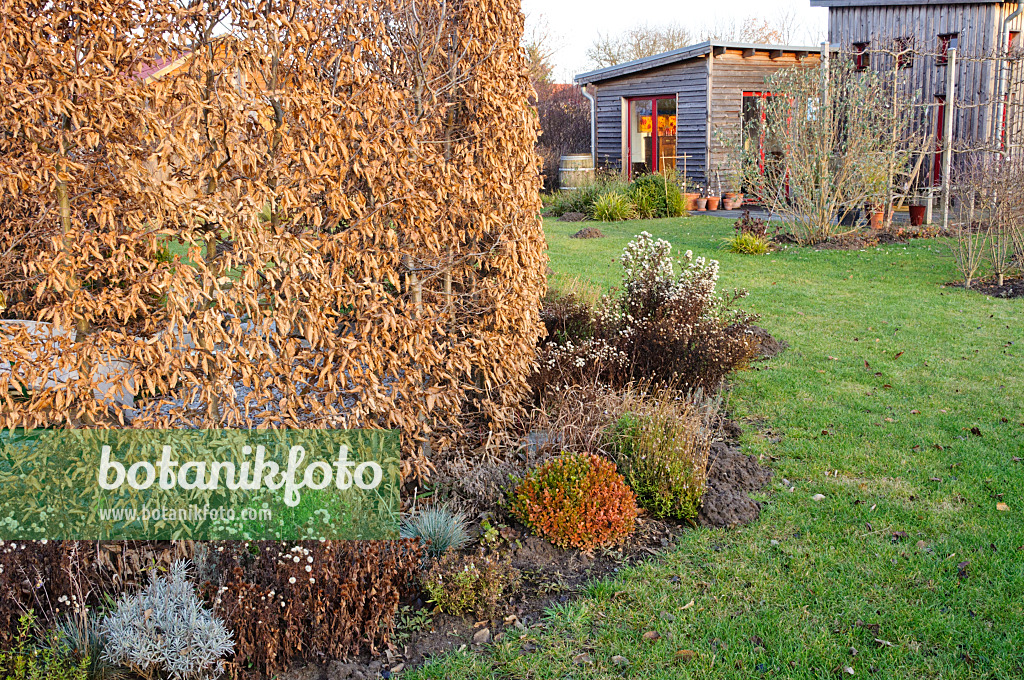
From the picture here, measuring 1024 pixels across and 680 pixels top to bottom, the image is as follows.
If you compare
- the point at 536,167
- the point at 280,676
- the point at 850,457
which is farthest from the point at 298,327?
the point at 850,457

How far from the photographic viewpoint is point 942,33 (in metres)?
16.2

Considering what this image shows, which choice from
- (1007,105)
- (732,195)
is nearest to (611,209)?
(732,195)

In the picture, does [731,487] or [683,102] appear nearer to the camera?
[731,487]

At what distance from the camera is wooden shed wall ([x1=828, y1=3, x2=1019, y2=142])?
617 inches

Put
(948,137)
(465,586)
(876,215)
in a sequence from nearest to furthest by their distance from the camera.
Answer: (465,586)
(876,215)
(948,137)

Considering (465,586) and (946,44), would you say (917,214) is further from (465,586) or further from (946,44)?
(465,586)

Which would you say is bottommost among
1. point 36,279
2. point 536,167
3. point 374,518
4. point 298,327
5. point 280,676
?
point 280,676

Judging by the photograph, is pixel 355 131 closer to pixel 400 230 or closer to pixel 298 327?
pixel 400 230

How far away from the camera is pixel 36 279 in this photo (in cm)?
336

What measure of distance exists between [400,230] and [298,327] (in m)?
0.75

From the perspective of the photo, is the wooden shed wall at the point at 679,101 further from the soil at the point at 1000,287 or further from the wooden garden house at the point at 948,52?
the soil at the point at 1000,287

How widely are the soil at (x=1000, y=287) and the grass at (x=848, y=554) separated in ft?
7.08

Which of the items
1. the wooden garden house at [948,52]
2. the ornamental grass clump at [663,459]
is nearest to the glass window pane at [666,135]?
the wooden garden house at [948,52]

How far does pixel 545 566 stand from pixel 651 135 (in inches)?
792
